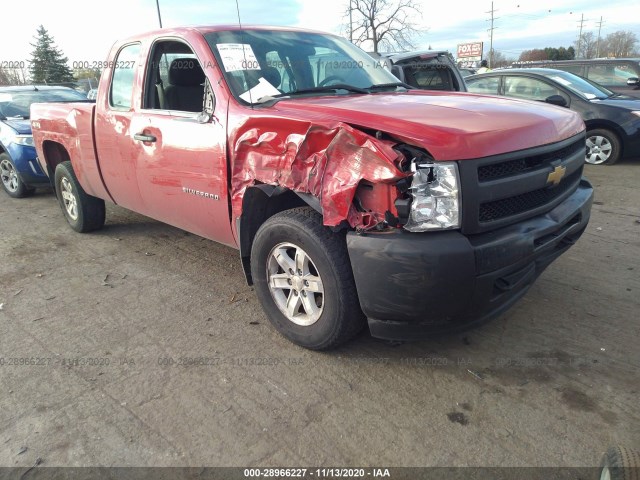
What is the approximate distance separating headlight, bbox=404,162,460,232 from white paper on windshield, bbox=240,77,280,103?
132cm

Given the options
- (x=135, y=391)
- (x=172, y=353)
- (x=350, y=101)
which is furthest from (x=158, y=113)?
(x=135, y=391)

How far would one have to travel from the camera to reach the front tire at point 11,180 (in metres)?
7.39

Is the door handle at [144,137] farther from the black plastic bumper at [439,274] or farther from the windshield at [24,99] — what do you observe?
the windshield at [24,99]

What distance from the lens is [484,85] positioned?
955cm

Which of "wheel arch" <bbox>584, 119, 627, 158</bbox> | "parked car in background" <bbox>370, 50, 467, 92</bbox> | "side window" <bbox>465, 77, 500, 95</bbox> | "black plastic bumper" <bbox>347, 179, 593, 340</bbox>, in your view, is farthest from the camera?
"side window" <bbox>465, 77, 500, 95</bbox>

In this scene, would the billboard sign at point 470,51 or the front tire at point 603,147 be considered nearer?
the front tire at point 603,147

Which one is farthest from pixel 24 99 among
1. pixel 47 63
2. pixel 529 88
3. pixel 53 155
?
pixel 47 63

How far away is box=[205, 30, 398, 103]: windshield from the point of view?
333 centimetres

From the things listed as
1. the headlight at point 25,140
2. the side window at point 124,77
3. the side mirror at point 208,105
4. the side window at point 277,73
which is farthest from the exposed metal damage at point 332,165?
the headlight at point 25,140

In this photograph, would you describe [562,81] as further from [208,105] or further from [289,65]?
[208,105]

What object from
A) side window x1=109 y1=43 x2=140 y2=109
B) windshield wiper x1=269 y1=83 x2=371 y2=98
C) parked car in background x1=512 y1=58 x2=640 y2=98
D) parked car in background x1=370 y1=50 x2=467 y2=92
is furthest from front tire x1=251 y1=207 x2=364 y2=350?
parked car in background x1=512 y1=58 x2=640 y2=98

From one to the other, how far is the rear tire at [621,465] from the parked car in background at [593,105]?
6665 mm

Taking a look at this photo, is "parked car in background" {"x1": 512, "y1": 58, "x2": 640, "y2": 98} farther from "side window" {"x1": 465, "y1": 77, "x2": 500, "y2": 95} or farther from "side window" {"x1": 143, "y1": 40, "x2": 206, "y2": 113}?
"side window" {"x1": 143, "y1": 40, "x2": 206, "y2": 113}

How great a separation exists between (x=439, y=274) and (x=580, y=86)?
7958 millimetres
